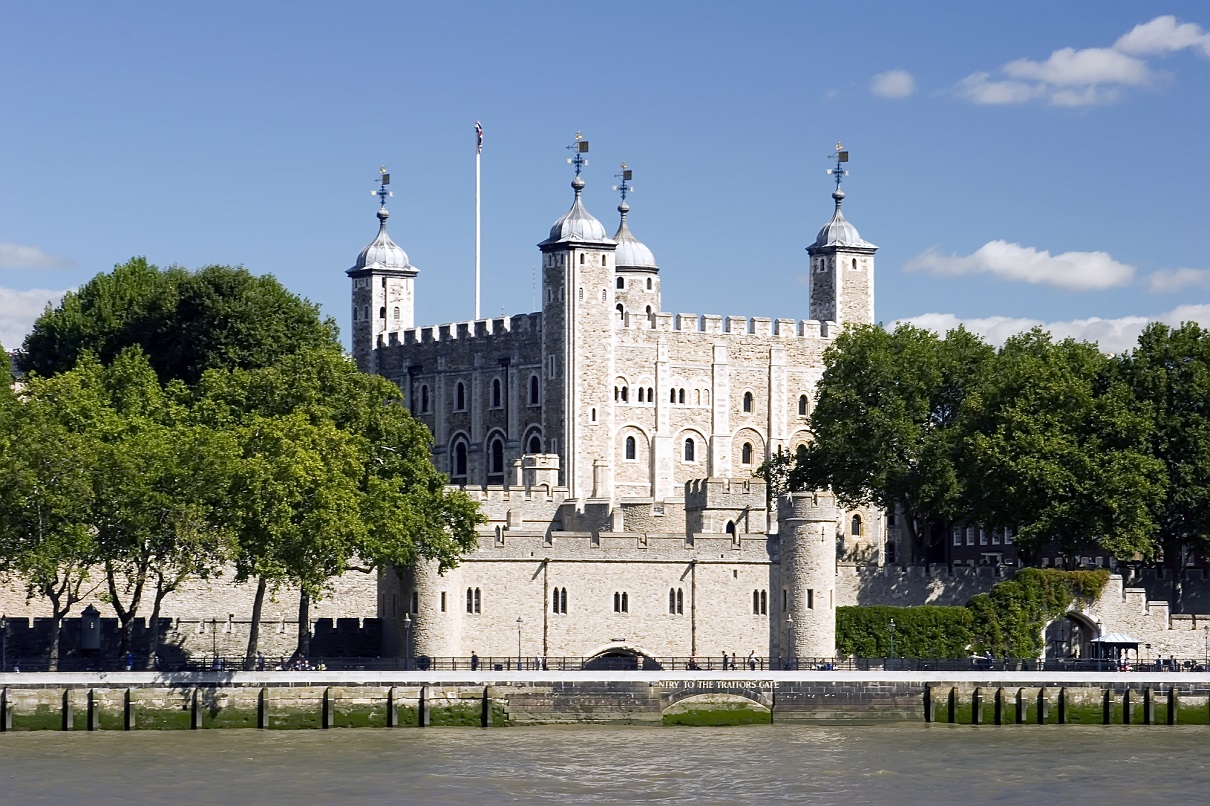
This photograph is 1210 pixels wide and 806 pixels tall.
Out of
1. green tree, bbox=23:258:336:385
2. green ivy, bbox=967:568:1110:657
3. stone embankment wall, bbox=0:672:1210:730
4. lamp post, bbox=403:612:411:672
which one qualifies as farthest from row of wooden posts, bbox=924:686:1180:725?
green tree, bbox=23:258:336:385

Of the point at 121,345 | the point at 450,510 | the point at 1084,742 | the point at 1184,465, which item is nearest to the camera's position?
the point at 1084,742

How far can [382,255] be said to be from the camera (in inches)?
4402

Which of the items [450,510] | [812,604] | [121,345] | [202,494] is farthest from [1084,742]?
[121,345]

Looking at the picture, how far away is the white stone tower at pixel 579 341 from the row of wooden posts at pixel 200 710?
111ft

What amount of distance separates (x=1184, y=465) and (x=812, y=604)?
14.2 metres

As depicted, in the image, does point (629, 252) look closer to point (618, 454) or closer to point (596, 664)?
Answer: point (618, 454)

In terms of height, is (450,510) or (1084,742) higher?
(450,510)

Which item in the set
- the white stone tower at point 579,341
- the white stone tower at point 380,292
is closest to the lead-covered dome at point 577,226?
the white stone tower at point 579,341

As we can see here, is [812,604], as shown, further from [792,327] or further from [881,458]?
[792,327]

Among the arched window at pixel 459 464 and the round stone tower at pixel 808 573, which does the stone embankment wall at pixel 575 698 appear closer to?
the round stone tower at pixel 808 573

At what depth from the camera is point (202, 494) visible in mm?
65000

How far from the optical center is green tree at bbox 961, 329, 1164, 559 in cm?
7881

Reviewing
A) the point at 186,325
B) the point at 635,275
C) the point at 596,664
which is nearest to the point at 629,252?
the point at 635,275

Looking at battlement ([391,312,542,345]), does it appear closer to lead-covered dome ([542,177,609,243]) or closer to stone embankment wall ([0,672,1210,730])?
lead-covered dome ([542,177,609,243])
